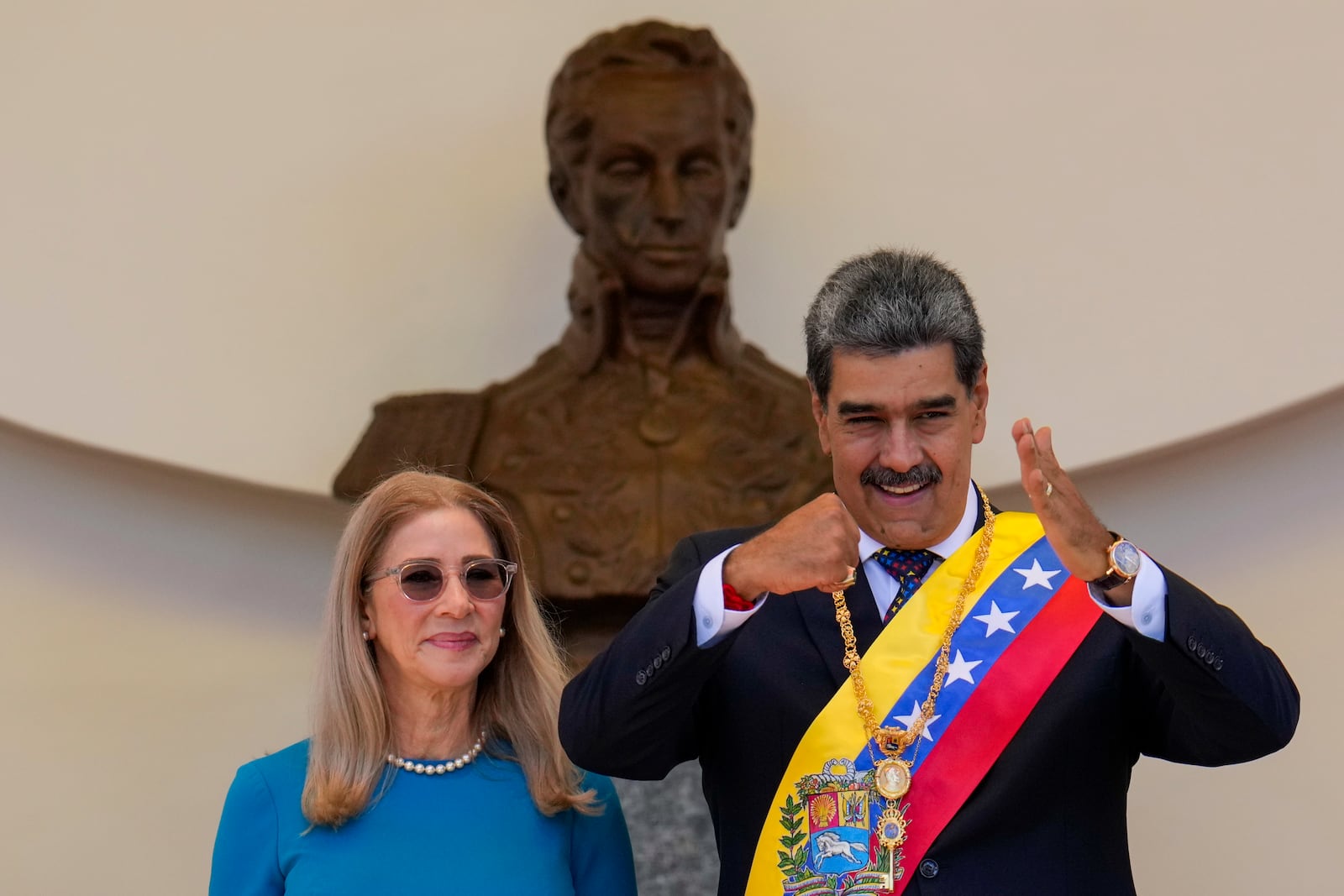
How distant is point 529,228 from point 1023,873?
2.97m

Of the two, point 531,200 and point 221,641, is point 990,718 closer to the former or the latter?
point 221,641

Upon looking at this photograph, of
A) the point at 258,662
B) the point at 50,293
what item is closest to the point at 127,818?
the point at 258,662

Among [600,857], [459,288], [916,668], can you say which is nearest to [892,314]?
[916,668]

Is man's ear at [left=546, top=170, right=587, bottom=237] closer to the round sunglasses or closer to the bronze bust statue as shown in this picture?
the bronze bust statue

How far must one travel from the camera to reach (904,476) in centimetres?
211

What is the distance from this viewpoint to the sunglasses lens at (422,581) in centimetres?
231

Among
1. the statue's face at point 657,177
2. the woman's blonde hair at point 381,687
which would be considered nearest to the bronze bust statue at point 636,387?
the statue's face at point 657,177

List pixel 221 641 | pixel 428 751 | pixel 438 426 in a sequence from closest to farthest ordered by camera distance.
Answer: pixel 428 751 → pixel 438 426 → pixel 221 641

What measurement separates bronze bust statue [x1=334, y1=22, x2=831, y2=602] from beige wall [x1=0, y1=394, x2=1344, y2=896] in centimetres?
69

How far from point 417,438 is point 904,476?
6.29ft

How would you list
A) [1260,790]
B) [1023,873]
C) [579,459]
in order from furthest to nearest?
[1260,790], [579,459], [1023,873]

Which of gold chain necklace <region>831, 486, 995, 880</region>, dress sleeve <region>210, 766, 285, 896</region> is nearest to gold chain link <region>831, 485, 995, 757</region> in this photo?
gold chain necklace <region>831, 486, 995, 880</region>

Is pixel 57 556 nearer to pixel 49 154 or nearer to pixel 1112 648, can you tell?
pixel 49 154

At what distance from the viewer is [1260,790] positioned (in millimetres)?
4117
